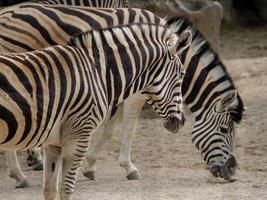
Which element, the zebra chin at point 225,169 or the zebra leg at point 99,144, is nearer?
the zebra chin at point 225,169

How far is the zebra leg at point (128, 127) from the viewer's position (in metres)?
9.11

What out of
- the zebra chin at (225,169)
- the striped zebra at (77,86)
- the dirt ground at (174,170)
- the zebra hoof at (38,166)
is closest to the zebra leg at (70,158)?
the striped zebra at (77,86)

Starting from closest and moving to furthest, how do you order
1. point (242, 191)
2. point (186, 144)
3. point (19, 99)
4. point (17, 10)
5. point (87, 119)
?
point (19, 99) → point (87, 119) → point (242, 191) → point (17, 10) → point (186, 144)

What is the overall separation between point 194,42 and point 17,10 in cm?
193

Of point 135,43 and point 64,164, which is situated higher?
point 135,43

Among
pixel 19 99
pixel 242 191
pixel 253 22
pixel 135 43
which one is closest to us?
pixel 19 99

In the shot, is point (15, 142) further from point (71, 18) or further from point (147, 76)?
point (71, 18)

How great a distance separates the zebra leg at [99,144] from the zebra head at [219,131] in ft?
3.15

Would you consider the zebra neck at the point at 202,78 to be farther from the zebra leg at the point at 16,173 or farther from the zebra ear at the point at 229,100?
the zebra leg at the point at 16,173

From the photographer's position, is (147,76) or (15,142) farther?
(147,76)

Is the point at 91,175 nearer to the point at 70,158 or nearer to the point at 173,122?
the point at 173,122

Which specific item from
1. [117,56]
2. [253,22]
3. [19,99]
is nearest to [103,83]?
[117,56]

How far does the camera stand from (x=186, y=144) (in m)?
10.7

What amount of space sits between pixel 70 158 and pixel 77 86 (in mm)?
602
